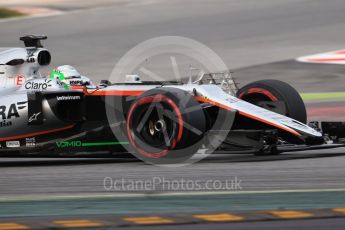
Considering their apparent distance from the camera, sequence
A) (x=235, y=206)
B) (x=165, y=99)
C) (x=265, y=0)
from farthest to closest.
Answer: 1. (x=265, y=0)
2. (x=165, y=99)
3. (x=235, y=206)

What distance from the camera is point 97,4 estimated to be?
3291 cm

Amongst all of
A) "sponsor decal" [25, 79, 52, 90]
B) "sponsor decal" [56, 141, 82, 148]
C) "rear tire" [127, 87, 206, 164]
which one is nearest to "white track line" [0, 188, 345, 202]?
"rear tire" [127, 87, 206, 164]

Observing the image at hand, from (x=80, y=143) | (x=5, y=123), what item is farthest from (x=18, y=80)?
(x=80, y=143)

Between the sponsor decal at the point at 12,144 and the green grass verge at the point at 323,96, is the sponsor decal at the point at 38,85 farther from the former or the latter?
the green grass verge at the point at 323,96

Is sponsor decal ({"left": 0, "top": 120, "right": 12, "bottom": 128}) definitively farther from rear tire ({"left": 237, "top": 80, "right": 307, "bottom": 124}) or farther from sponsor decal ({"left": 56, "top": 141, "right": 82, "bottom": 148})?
rear tire ({"left": 237, "top": 80, "right": 307, "bottom": 124})

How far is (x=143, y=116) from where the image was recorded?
10.5m

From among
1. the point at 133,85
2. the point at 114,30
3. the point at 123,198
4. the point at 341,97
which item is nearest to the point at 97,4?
the point at 114,30

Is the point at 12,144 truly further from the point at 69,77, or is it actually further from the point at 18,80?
the point at 69,77

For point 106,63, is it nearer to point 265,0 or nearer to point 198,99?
point 265,0

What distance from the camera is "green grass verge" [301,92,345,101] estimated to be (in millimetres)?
17781

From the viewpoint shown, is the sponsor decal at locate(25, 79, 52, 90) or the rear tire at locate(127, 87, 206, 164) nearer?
the rear tire at locate(127, 87, 206, 164)

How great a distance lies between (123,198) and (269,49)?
1674 cm

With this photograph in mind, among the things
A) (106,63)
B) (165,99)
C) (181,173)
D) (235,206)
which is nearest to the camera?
(235,206)

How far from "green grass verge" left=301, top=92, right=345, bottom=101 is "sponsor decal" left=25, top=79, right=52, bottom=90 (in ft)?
25.8
